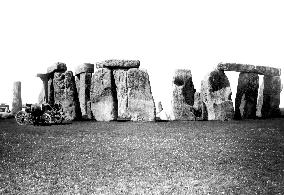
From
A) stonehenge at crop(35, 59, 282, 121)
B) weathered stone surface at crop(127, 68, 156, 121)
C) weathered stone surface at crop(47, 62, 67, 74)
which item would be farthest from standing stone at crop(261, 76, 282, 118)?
weathered stone surface at crop(47, 62, 67, 74)

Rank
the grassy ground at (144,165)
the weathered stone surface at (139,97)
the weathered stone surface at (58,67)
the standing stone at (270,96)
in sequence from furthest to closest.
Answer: the standing stone at (270,96) → the weathered stone surface at (58,67) → the weathered stone surface at (139,97) → the grassy ground at (144,165)

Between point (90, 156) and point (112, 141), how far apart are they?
5.39 feet

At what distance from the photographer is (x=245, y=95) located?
15875 millimetres

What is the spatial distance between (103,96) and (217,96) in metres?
4.40

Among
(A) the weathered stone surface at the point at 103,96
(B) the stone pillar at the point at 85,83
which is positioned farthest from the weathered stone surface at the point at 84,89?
(A) the weathered stone surface at the point at 103,96

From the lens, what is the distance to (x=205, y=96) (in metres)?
15.0

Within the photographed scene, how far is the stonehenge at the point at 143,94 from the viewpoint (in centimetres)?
1406

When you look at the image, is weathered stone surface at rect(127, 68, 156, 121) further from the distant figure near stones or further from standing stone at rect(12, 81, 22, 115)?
standing stone at rect(12, 81, 22, 115)

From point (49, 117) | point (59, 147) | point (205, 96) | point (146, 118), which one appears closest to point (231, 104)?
point (205, 96)

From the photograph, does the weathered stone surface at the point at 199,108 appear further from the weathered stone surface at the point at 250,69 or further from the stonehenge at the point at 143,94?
the weathered stone surface at the point at 250,69

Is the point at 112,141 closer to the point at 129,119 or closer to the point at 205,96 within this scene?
the point at 129,119

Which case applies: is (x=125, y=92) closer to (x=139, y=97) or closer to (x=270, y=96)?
(x=139, y=97)

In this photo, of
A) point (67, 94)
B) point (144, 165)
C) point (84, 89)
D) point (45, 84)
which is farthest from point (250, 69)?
point (144, 165)

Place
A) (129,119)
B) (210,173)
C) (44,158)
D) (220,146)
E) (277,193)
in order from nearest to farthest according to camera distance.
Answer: (277,193) → (210,173) → (44,158) → (220,146) → (129,119)
